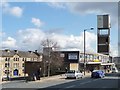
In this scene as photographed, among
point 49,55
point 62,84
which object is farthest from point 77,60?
point 62,84

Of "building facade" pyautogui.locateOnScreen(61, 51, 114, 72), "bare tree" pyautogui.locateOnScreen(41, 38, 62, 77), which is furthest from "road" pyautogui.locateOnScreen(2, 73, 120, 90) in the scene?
"building facade" pyautogui.locateOnScreen(61, 51, 114, 72)

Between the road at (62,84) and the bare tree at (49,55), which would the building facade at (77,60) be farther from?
the road at (62,84)

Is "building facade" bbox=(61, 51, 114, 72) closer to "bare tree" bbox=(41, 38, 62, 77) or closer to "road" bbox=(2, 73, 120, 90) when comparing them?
"bare tree" bbox=(41, 38, 62, 77)

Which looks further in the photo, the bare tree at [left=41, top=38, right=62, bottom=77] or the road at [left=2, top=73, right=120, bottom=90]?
the bare tree at [left=41, top=38, right=62, bottom=77]

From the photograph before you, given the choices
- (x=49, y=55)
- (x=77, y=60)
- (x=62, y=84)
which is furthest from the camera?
(x=77, y=60)


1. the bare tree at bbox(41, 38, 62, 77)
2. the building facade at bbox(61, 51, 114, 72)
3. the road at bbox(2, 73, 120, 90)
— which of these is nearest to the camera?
the road at bbox(2, 73, 120, 90)

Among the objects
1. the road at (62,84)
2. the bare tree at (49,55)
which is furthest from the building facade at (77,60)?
the road at (62,84)

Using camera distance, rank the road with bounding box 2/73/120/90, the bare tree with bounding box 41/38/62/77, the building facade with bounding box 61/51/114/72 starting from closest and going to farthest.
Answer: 1. the road with bounding box 2/73/120/90
2. the bare tree with bounding box 41/38/62/77
3. the building facade with bounding box 61/51/114/72

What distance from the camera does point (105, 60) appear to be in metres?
147

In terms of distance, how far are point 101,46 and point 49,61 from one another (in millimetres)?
77343

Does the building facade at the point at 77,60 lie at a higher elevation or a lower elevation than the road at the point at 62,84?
higher

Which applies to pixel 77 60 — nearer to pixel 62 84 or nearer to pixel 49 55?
pixel 49 55

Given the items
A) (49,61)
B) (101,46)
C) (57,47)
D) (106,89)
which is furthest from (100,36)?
(106,89)

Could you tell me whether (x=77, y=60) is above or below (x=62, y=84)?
above
